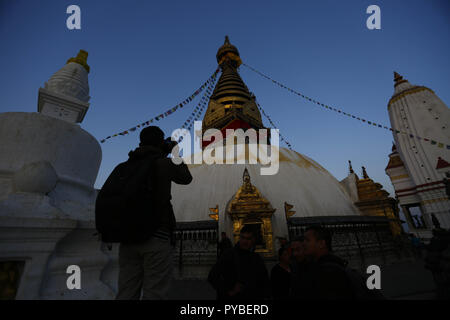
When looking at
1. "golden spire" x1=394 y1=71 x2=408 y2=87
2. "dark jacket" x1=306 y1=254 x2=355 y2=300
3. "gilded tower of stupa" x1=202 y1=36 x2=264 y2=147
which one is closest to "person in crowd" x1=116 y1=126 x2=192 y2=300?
"dark jacket" x1=306 y1=254 x2=355 y2=300

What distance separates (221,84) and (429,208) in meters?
16.9

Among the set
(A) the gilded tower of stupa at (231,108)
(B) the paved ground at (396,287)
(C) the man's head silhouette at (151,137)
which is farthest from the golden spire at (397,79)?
(C) the man's head silhouette at (151,137)

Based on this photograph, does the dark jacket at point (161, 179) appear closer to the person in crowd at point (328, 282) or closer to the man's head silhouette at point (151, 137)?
the man's head silhouette at point (151, 137)

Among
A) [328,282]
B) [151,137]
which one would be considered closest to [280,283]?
[328,282]

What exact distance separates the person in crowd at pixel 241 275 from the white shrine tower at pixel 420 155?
52.0 ft

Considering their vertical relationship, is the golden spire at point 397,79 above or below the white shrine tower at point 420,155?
above

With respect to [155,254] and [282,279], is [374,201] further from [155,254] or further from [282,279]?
[155,254]

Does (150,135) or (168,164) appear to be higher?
(150,135)

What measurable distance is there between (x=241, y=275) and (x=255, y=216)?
16.8 ft

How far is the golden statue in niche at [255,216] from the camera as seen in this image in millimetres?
6828

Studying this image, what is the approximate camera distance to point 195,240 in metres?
6.52
